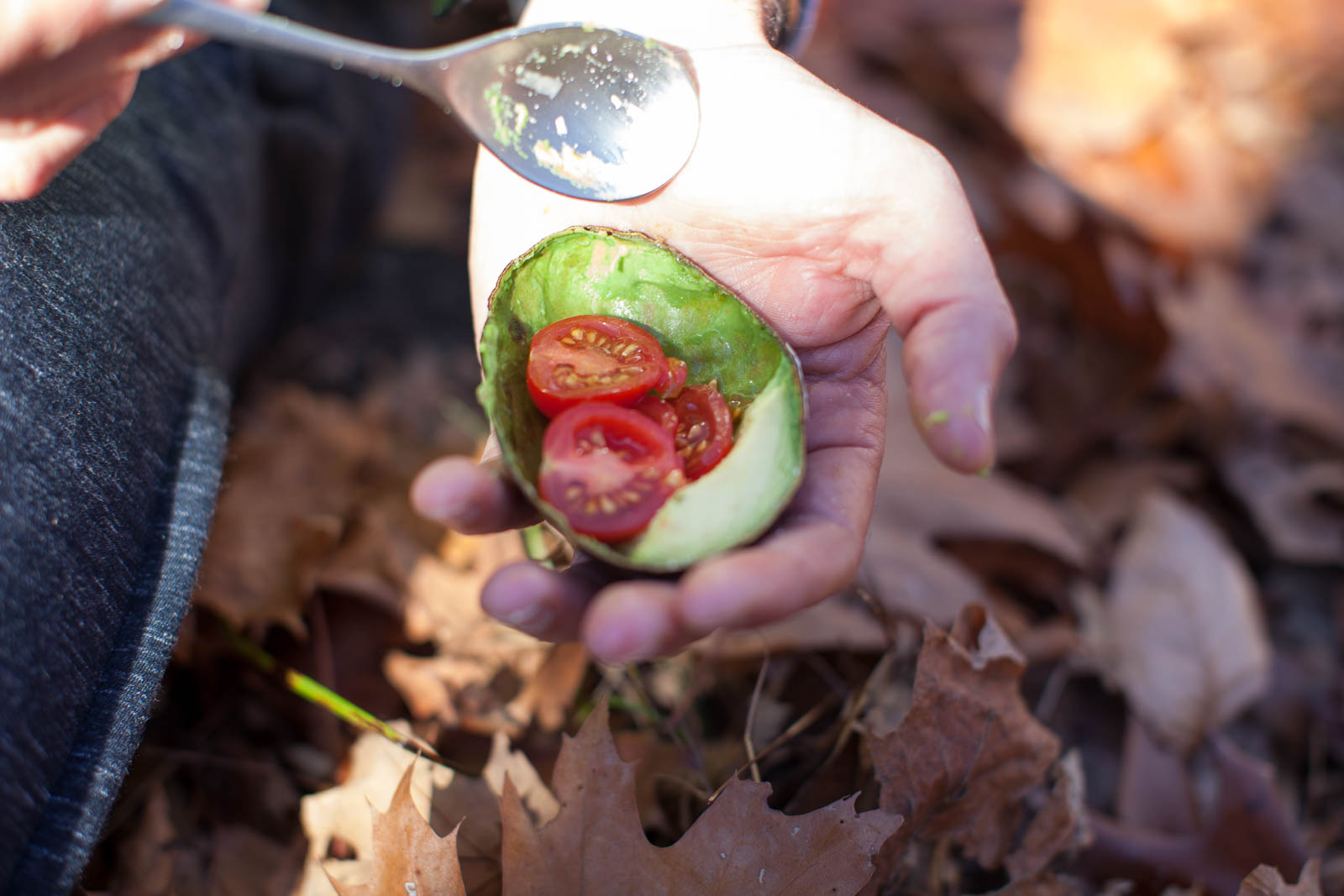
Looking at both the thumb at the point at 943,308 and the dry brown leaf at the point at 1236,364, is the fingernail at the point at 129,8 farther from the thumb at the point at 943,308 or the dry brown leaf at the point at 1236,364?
the dry brown leaf at the point at 1236,364

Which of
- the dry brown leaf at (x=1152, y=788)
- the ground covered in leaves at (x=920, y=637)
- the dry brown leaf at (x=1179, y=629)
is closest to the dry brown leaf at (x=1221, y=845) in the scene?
the ground covered in leaves at (x=920, y=637)

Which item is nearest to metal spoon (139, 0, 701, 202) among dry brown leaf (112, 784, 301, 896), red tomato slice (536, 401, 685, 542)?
red tomato slice (536, 401, 685, 542)

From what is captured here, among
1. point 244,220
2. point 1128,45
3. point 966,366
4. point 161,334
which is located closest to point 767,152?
point 966,366

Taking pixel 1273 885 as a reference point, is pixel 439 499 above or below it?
above

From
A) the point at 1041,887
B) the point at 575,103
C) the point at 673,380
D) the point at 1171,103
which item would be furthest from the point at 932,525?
the point at 1171,103

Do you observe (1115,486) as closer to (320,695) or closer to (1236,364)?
(1236,364)

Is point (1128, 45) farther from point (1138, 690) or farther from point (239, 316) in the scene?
point (239, 316)

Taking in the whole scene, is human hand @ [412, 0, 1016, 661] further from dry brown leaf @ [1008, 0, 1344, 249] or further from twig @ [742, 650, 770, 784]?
dry brown leaf @ [1008, 0, 1344, 249]
